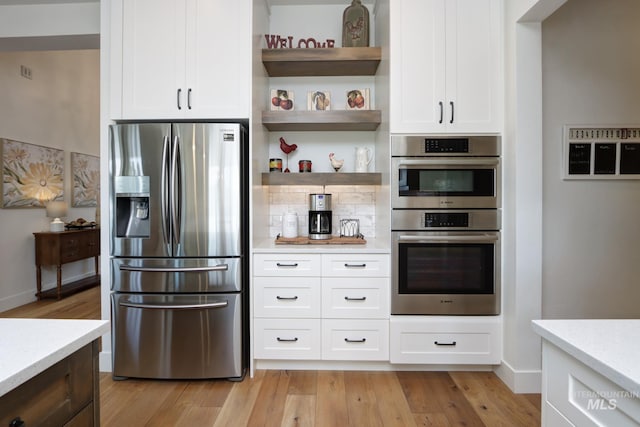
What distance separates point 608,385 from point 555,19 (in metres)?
2.44

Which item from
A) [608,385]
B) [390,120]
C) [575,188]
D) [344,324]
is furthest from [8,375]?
[575,188]

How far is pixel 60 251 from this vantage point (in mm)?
4199

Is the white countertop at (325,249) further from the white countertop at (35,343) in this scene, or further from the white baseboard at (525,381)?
the white countertop at (35,343)

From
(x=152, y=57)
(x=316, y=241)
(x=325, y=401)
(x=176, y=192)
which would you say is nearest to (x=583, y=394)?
(x=325, y=401)

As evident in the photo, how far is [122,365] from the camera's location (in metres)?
2.31

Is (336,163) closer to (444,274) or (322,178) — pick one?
(322,178)

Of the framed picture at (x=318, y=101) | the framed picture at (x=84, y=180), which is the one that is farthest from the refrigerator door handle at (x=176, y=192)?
Answer: the framed picture at (x=84, y=180)

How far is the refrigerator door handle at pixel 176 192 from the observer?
88.4 inches

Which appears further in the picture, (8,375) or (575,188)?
(575,188)

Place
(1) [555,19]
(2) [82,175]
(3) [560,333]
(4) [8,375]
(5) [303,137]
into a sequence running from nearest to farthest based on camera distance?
(4) [8,375] → (3) [560,333] → (1) [555,19] → (5) [303,137] → (2) [82,175]

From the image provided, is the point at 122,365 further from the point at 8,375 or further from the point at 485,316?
the point at 485,316

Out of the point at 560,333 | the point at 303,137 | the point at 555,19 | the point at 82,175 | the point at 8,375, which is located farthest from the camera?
the point at 82,175

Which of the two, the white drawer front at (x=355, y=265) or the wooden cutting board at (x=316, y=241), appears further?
the wooden cutting board at (x=316, y=241)

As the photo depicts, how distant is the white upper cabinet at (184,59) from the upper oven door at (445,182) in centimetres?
118
